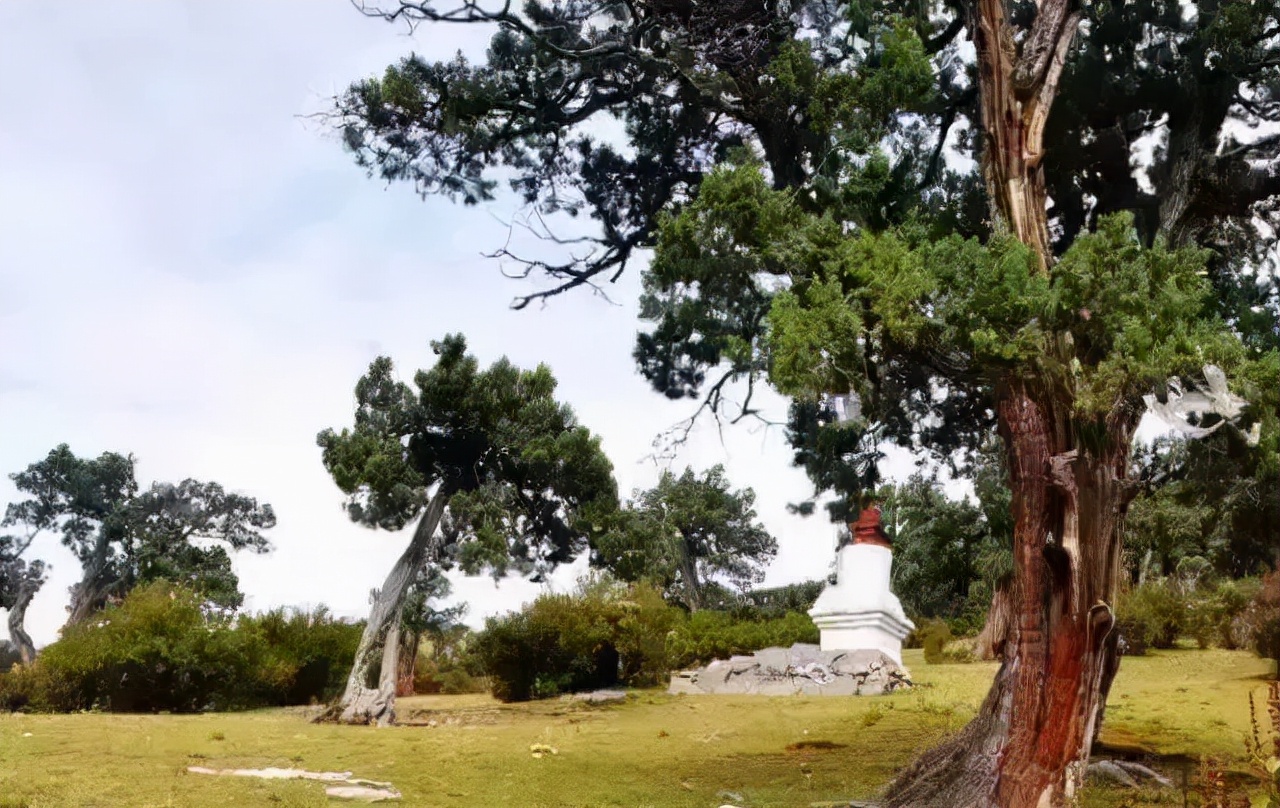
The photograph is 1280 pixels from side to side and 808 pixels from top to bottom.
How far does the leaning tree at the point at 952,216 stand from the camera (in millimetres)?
6703

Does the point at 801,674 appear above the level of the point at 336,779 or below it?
above

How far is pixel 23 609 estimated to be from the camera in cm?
3086

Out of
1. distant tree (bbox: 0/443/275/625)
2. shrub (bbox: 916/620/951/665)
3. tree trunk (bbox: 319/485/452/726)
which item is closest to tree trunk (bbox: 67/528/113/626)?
distant tree (bbox: 0/443/275/625)

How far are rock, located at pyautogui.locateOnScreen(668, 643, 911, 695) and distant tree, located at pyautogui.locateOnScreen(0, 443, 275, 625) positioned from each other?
19.7 meters

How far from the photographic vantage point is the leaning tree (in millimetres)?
6703

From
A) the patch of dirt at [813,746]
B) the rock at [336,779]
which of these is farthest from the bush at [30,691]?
the patch of dirt at [813,746]

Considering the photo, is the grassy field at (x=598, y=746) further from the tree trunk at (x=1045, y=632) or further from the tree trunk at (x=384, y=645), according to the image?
the tree trunk at (x=1045, y=632)

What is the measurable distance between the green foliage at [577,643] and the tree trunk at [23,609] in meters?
21.3

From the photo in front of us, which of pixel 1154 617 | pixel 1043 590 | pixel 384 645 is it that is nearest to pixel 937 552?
pixel 1154 617

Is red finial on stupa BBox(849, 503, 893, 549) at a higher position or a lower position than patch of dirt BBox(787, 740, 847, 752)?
higher

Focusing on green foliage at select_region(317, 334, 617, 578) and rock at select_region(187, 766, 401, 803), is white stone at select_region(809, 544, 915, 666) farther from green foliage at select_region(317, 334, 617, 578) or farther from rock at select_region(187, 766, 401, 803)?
rock at select_region(187, 766, 401, 803)

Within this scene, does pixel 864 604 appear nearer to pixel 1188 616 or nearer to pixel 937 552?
pixel 1188 616

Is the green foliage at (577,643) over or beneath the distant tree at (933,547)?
beneath

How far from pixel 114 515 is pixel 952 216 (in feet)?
92.0
